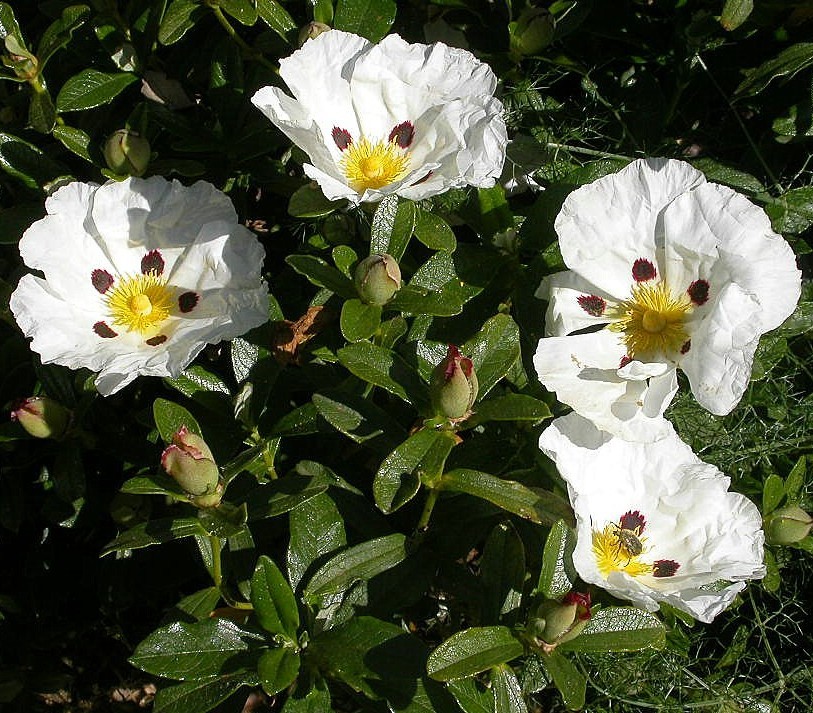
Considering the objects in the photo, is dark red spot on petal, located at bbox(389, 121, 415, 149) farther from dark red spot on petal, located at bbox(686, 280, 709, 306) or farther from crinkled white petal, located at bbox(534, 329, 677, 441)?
dark red spot on petal, located at bbox(686, 280, 709, 306)

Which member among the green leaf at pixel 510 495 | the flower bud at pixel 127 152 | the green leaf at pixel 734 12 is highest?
the green leaf at pixel 734 12

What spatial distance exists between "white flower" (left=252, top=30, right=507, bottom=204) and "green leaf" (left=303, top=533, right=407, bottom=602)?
2.56 ft

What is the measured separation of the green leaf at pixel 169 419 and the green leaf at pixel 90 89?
905 mm

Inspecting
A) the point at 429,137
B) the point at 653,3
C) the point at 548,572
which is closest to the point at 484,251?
the point at 429,137

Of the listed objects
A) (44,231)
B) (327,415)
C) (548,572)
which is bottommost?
(548,572)

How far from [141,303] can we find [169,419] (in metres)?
0.38

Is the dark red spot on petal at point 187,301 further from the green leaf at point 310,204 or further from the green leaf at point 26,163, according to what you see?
the green leaf at point 26,163

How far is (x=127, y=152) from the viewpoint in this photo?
89.0 inches

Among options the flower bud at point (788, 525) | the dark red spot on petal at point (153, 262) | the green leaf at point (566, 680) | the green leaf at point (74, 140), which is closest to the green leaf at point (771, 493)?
the flower bud at point (788, 525)

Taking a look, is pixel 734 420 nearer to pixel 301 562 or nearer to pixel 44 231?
pixel 301 562

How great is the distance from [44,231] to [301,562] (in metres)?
0.97

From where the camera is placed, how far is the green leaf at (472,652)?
70.6 inches

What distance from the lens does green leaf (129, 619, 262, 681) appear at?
1920 millimetres

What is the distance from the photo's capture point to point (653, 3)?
2.94 metres
